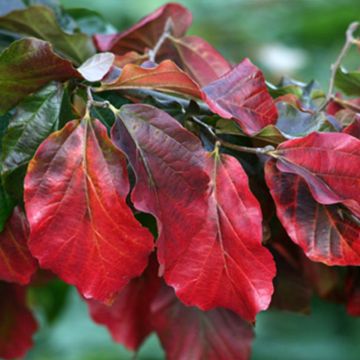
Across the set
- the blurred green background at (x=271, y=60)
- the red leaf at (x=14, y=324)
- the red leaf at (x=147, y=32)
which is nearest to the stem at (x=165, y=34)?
the red leaf at (x=147, y=32)

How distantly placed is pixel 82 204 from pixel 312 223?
161 mm

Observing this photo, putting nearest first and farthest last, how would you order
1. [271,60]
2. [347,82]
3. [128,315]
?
1. [347,82]
2. [128,315]
3. [271,60]

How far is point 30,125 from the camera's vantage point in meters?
0.48

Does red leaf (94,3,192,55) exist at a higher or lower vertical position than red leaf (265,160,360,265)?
higher

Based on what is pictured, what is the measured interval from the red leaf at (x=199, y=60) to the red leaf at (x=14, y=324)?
1.01 ft

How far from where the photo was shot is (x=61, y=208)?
451 mm

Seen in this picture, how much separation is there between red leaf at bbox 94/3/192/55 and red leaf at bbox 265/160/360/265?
24 cm

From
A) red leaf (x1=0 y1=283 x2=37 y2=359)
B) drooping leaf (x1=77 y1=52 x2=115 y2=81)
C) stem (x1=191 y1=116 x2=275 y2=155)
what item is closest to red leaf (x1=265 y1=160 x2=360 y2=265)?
stem (x1=191 y1=116 x2=275 y2=155)

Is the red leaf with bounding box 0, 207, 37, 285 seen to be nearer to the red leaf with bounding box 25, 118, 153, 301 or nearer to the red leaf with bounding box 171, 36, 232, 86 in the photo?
the red leaf with bounding box 25, 118, 153, 301

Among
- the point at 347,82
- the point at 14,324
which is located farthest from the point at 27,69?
the point at 14,324

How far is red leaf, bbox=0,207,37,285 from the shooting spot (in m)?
0.52

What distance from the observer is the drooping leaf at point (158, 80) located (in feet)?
1.53

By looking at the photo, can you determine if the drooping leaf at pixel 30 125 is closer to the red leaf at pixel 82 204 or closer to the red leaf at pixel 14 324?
the red leaf at pixel 82 204

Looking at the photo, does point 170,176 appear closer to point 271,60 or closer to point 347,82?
point 347,82
